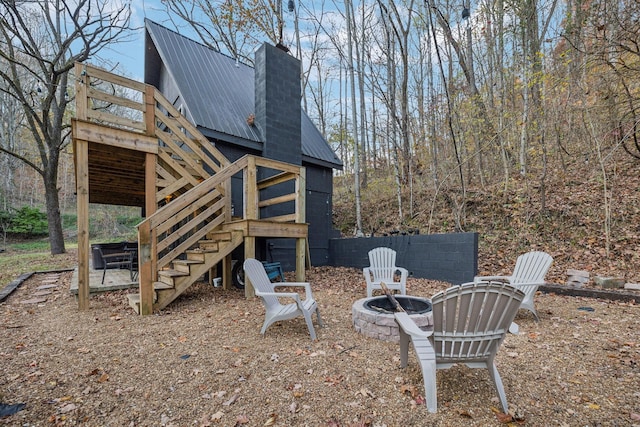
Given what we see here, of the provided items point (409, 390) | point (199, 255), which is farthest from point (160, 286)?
point (409, 390)

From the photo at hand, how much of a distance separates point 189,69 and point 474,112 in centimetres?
811

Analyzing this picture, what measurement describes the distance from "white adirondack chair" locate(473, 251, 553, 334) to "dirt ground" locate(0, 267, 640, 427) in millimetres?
281

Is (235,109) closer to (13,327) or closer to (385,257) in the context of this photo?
(385,257)

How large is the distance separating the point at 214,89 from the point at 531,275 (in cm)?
777

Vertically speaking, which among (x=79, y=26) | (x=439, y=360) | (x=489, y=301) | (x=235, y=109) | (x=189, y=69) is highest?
(x=79, y=26)

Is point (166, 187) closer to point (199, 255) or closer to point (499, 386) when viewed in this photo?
point (199, 255)

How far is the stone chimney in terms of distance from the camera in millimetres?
7336

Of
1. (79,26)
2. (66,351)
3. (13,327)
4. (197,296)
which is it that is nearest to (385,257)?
(197,296)

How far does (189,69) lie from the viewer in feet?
25.6

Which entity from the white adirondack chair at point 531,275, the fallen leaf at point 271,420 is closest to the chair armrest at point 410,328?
the fallen leaf at point 271,420

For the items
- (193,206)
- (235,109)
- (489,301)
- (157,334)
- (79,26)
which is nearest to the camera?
(489,301)

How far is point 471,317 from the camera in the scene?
2.12 meters

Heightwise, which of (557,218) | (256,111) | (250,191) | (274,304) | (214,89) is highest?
(214,89)

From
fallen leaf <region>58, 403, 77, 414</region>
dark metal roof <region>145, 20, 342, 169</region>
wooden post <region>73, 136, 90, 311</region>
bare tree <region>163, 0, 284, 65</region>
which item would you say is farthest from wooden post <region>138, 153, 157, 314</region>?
bare tree <region>163, 0, 284, 65</region>
